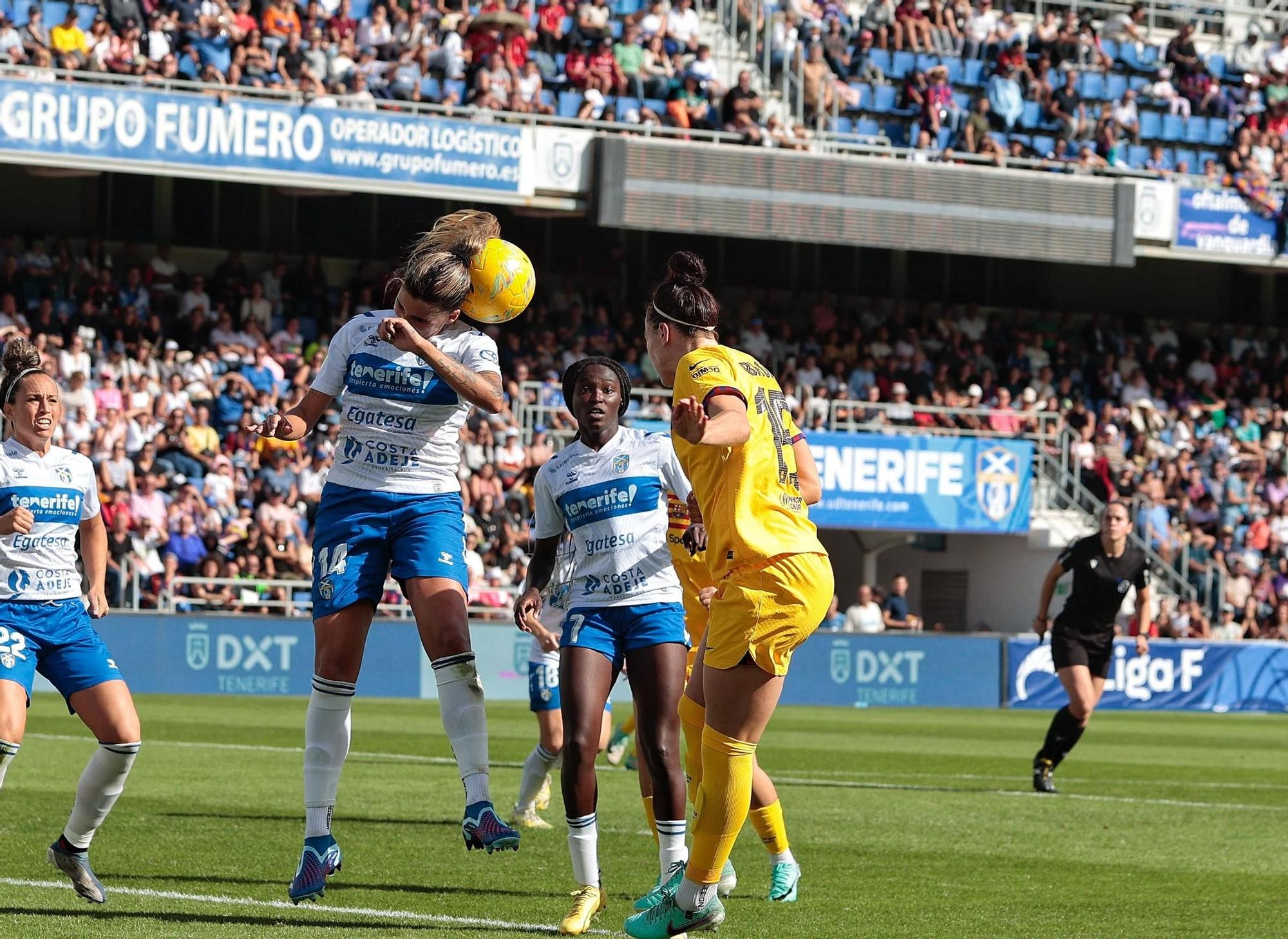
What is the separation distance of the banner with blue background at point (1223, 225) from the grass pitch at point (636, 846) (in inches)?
674

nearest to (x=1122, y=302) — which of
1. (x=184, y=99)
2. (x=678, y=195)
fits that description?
(x=678, y=195)

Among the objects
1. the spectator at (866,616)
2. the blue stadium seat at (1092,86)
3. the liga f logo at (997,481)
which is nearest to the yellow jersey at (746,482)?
the spectator at (866,616)

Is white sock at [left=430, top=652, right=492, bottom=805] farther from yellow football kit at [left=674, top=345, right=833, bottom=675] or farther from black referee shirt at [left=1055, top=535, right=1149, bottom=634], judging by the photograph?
black referee shirt at [left=1055, top=535, right=1149, bottom=634]

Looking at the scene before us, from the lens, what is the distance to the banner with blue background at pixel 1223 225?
3397cm

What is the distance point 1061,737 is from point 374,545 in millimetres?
8037

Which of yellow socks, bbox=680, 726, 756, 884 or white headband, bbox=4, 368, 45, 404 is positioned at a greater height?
white headband, bbox=4, 368, 45, 404

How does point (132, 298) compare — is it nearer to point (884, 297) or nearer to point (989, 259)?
point (884, 297)

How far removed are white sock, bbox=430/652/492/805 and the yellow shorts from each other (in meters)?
1.19

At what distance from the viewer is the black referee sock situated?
14.1 m

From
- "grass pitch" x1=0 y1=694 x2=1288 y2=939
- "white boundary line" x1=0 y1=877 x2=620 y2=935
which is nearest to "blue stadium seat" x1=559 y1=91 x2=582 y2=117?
"grass pitch" x1=0 y1=694 x2=1288 y2=939

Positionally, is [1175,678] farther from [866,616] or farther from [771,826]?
[771,826]

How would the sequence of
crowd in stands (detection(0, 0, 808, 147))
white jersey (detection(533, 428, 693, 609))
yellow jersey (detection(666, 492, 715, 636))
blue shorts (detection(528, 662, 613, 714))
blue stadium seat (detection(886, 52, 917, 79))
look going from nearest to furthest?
white jersey (detection(533, 428, 693, 609)) → yellow jersey (detection(666, 492, 715, 636)) → blue shorts (detection(528, 662, 613, 714)) → crowd in stands (detection(0, 0, 808, 147)) → blue stadium seat (detection(886, 52, 917, 79))

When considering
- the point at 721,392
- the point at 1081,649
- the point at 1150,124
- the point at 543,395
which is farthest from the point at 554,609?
the point at 1150,124

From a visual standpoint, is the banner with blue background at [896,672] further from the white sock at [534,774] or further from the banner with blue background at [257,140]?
the white sock at [534,774]
